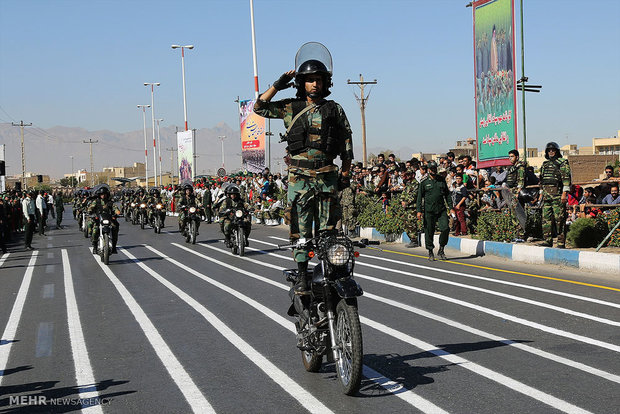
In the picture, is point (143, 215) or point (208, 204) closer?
point (143, 215)

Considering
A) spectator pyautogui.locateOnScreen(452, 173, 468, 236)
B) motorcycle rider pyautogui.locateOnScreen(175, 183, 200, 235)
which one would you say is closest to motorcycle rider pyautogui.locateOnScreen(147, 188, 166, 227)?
motorcycle rider pyautogui.locateOnScreen(175, 183, 200, 235)

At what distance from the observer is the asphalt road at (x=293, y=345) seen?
17.4ft

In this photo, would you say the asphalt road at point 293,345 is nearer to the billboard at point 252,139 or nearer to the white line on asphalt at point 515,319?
the white line on asphalt at point 515,319

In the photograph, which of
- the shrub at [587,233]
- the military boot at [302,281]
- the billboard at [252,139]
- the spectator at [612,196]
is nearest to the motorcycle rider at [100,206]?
the shrub at [587,233]

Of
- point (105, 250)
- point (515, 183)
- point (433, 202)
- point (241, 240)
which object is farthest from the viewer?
point (241, 240)

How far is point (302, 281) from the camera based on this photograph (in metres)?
5.86

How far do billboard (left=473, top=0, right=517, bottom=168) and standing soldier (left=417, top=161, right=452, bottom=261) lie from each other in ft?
15.6

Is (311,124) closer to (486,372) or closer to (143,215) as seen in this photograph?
(486,372)

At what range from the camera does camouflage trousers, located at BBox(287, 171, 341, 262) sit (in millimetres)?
6031

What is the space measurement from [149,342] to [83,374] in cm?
128

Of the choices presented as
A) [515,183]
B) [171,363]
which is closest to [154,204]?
[515,183]

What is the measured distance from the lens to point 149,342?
297 inches

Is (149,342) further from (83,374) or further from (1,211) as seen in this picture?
(1,211)

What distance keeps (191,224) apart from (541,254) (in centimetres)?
1136
